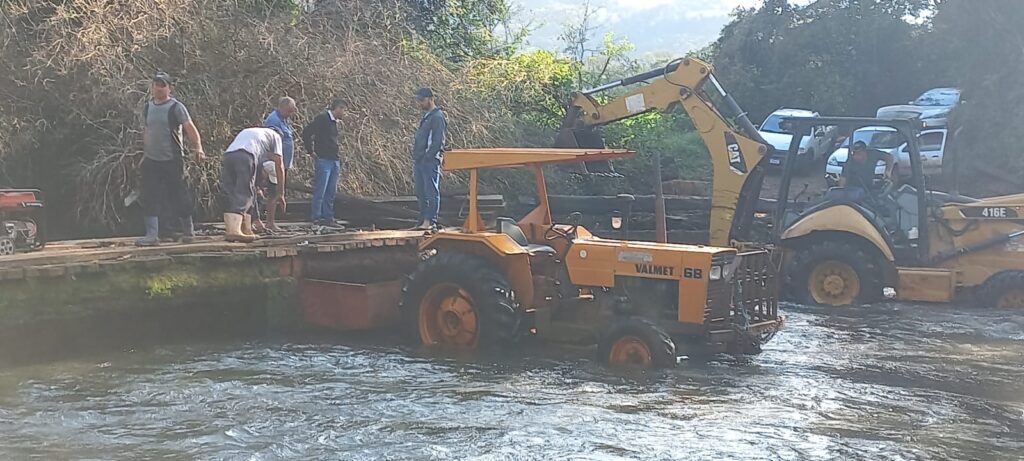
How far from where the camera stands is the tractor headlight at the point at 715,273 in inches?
364

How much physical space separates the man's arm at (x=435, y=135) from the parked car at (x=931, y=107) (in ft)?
51.4

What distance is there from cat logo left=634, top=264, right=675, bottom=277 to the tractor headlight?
318 millimetres

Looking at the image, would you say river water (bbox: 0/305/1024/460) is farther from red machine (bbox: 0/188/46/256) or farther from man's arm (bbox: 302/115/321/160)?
man's arm (bbox: 302/115/321/160)

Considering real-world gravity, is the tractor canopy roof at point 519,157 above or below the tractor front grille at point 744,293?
above

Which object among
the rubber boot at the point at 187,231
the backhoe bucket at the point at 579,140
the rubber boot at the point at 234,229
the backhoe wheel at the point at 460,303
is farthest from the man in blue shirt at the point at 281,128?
the backhoe bucket at the point at 579,140

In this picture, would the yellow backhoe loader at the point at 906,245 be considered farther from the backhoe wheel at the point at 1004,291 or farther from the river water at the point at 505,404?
the river water at the point at 505,404

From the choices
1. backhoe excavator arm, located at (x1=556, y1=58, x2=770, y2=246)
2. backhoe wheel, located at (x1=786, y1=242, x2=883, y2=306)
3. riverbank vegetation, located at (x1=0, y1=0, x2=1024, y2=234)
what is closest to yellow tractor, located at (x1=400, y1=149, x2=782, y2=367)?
backhoe wheel, located at (x1=786, y1=242, x2=883, y2=306)

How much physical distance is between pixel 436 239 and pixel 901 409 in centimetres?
433

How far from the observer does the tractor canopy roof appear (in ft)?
33.1

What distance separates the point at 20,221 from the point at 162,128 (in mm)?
1486

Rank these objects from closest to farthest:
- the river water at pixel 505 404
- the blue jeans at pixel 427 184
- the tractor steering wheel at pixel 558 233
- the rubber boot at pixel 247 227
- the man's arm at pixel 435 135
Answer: the river water at pixel 505 404
the tractor steering wheel at pixel 558 233
the rubber boot at pixel 247 227
the man's arm at pixel 435 135
the blue jeans at pixel 427 184

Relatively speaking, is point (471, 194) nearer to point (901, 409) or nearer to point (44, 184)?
point (901, 409)

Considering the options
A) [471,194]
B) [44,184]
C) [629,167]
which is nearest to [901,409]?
[471,194]

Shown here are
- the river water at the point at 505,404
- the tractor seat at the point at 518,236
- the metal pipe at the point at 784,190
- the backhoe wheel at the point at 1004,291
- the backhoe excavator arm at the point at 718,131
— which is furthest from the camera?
the backhoe excavator arm at the point at 718,131
